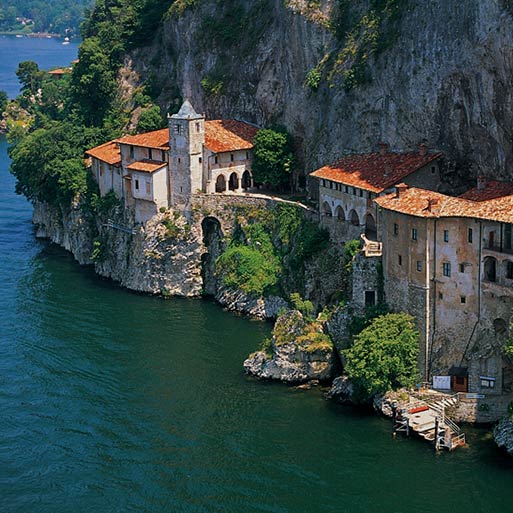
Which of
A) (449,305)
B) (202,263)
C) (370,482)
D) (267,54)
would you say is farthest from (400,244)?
(267,54)

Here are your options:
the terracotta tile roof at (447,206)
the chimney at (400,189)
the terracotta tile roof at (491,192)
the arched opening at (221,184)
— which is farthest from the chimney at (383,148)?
the arched opening at (221,184)

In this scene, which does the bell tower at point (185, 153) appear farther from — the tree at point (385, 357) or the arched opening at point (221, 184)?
the tree at point (385, 357)

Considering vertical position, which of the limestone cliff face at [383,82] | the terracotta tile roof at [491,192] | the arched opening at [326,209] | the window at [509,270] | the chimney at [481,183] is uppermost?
the limestone cliff face at [383,82]

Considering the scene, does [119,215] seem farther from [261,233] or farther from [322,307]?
[322,307]

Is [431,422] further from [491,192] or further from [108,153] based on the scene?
[108,153]

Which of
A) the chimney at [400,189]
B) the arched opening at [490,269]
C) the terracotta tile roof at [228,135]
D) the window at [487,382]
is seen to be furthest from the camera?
the terracotta tile roof at [228,135]

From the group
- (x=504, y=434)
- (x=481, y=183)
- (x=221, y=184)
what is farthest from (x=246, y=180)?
(x=504, y=434)
